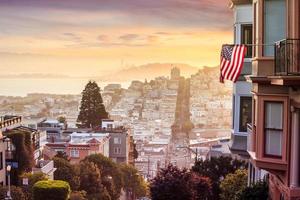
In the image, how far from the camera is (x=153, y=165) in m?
104

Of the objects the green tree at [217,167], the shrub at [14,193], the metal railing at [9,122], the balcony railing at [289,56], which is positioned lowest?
the shrub at [14,193]

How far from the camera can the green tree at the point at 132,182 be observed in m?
57.9

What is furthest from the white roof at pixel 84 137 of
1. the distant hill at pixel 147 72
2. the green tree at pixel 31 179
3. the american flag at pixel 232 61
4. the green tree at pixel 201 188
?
the distant hill at pixel 147 72

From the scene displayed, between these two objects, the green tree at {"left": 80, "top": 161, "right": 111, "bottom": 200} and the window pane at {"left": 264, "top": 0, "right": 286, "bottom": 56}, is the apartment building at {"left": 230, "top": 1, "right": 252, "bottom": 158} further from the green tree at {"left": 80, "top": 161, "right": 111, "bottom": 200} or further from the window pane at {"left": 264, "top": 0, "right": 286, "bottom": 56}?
the green tree at {"left": 80, "top": 161, "right": 111, "bottom": 200}

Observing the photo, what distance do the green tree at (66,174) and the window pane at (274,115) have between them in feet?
97.2

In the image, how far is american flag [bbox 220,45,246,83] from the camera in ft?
44.9

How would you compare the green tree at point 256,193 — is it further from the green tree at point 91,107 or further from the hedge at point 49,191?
the green tree at point 91,107

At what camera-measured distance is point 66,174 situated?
1590 inches

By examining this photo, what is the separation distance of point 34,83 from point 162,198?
106 meters

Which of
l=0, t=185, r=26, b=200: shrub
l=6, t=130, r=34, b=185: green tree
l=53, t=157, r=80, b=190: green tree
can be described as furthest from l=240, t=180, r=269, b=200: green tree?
l=53, t=157, r=80, b=190: green tree

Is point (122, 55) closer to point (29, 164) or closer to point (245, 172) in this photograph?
point (29, 164)

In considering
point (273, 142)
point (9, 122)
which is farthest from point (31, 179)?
point (273, 142)

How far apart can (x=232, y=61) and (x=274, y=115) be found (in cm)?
237

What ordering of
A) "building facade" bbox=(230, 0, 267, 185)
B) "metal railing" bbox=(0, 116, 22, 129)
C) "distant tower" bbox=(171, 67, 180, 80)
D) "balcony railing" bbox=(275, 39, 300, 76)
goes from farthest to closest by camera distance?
1. "distant tower" bbox=(171, 67, 180, 80)
2. "metal railing" bbox=(0, 116, 22, 129)
3. "building facade" bbox=(230, 0, 267, 185)
4. "balcony railing" bbox=(275, 39, 300, 76)
